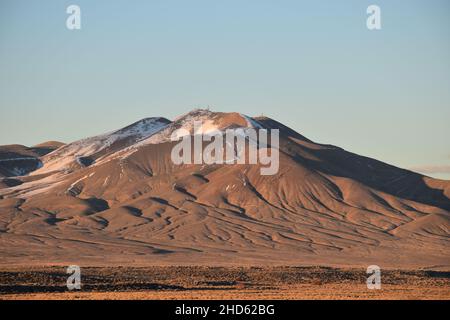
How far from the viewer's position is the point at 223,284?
3588 inches

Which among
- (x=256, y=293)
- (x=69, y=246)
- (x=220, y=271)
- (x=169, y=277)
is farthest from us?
(x=69, y=246)

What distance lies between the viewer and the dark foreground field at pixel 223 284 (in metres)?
73.2

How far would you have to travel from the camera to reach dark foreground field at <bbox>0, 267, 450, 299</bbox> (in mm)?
73188

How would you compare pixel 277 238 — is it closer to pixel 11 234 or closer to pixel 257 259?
pixel 257 259

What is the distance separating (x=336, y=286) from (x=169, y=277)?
20.9 metres

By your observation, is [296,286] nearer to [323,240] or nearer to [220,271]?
[220,271]

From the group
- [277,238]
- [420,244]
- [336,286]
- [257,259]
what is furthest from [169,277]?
[420,244]

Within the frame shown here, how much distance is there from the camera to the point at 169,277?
A: 102m
